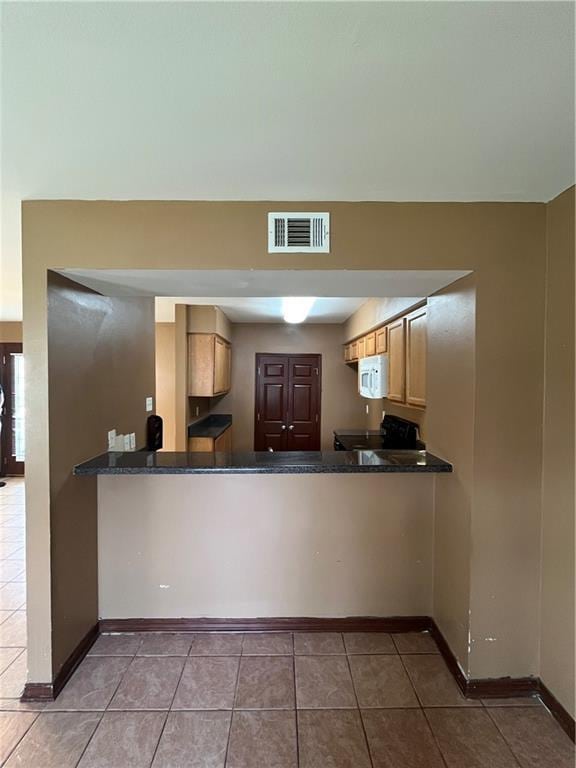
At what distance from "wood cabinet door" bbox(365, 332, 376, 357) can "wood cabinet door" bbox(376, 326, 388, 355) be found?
13 cm

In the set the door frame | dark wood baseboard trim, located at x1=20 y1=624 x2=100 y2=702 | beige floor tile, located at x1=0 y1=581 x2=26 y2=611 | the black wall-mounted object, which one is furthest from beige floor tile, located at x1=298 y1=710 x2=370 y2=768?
the door frame

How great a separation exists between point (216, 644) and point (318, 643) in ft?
1.95

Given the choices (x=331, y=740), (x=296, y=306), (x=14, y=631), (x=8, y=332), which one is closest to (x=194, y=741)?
(x=331, y=740)

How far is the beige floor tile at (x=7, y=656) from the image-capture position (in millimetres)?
2004

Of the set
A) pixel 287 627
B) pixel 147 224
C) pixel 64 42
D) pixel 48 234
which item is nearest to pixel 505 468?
pixel 287 627

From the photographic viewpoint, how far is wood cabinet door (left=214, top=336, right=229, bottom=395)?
4576mm

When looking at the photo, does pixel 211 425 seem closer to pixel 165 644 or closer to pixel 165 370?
pixel 165 370

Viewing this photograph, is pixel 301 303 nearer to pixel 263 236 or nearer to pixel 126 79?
pixel 263 236

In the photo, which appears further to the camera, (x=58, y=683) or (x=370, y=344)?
(x=370, y=344)

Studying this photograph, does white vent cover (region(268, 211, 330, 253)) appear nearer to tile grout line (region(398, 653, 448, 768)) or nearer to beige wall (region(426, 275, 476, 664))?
beige wall (region(426, 275, 476, 664))

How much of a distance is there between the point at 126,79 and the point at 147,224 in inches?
30.6

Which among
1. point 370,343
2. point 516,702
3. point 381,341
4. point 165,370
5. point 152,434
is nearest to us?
point 516,702

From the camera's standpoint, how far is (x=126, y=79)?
106cm

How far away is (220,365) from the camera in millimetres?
4934
